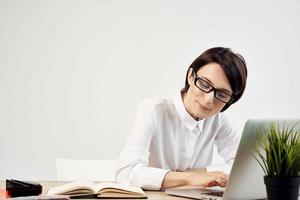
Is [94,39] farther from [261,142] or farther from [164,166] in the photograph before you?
[261,142]

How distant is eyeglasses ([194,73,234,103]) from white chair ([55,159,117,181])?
0.68 m

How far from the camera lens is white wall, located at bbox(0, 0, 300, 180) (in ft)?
11.9

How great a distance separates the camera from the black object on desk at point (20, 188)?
5.45 ft

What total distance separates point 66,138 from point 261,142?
2.29m

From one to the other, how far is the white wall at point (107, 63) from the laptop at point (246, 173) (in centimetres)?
197

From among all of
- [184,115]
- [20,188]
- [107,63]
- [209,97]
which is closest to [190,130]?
Answer: [184,115]

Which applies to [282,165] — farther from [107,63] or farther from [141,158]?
[107,63]

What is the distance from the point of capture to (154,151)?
8.26ft

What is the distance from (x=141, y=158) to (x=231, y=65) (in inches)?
21.9

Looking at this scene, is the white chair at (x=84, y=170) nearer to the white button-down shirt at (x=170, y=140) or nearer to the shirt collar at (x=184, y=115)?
the white button-down shirt at (x=170, y=140)

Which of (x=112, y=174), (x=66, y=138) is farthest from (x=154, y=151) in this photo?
(x=66, y=138)

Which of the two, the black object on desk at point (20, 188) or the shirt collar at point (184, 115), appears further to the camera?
the shirt collar at point (184, 115)

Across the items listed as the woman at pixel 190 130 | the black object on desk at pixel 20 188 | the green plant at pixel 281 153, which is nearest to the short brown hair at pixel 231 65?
the woman at pixel 190 130

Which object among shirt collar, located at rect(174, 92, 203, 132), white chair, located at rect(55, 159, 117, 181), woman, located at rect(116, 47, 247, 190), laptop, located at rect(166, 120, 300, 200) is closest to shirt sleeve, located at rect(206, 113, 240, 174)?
woman, located at rect(116, 47, 247, 190)
